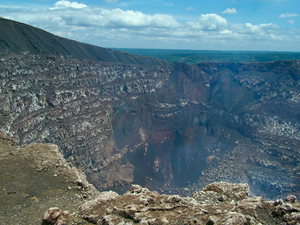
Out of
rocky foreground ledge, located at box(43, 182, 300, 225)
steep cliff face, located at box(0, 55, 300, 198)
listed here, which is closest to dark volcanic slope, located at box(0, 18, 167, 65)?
steep cliff face, located at box(0, 55, 300, 198)

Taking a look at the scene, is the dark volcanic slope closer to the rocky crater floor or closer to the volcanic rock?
the volcanic rock

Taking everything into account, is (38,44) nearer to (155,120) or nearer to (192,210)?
(155,120)

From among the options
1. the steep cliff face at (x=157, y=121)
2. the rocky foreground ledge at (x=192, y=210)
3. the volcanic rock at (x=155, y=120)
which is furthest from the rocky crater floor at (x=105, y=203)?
the volcanic rock at (x=155, y=120)

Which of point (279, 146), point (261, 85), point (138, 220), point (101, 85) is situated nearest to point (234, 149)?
point (279, 146)

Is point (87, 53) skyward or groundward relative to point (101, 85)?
skyward

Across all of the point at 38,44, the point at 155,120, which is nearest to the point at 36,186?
the point at 38,44

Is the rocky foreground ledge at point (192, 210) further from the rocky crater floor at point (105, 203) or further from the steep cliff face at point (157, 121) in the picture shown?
the steep cliff face at point (157, 121)

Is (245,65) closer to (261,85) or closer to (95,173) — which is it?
(261,85)
